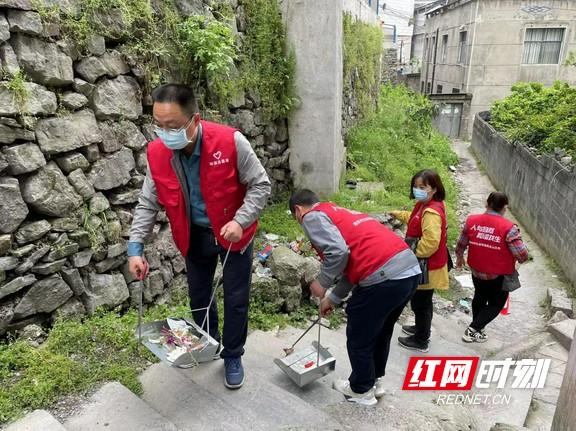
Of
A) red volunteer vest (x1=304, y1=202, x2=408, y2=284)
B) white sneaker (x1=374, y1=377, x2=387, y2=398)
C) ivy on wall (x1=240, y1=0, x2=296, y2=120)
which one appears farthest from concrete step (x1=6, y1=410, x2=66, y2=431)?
ivy on wall (x1=240, y1=0, x2=296, y2=120)

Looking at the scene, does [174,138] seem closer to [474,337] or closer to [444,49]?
[474,337]

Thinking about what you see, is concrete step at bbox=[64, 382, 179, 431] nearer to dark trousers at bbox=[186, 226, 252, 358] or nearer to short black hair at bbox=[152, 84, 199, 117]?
dark trousers at bbox=[186, 226, 252, 358]

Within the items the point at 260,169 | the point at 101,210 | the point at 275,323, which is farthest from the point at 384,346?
the point at 101,210

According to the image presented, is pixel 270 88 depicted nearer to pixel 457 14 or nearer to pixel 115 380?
pixel 115 380

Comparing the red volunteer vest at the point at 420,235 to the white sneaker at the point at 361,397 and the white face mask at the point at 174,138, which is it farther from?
the white face mask at the point at 174,138

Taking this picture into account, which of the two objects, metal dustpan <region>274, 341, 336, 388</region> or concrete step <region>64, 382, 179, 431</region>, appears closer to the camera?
concrete step <region>64, 382, 179, 431</region>

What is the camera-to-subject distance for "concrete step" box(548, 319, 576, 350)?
4.34 m

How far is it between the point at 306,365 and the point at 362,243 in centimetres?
103

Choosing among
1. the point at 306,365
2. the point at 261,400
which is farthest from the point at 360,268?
the point at 261,400

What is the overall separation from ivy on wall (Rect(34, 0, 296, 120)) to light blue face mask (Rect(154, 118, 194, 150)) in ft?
4.29

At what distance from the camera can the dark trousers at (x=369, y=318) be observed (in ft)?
8.47

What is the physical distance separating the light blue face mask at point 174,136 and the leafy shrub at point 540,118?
7.11 meters

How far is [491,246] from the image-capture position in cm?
391

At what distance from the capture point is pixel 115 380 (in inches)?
105
